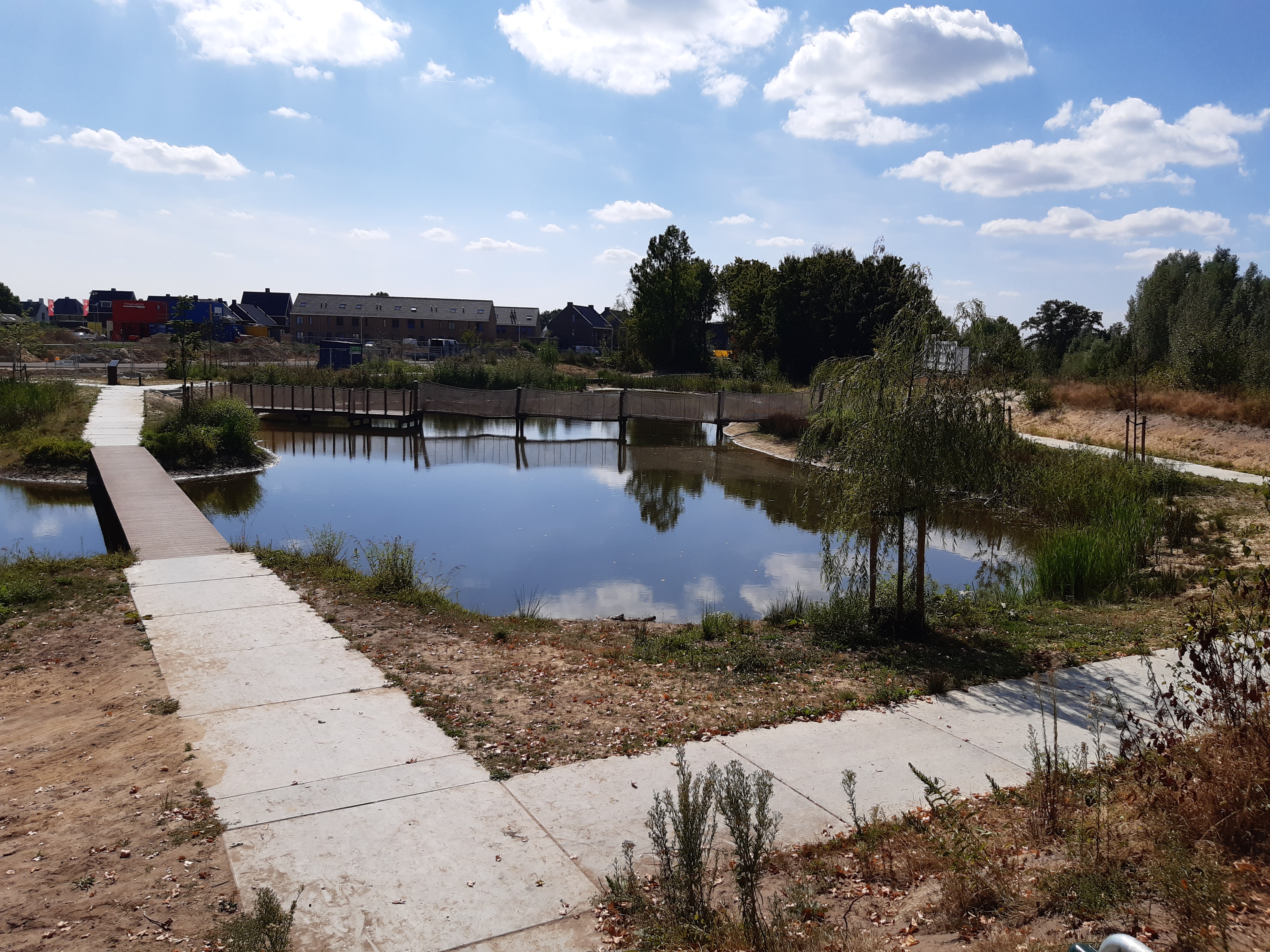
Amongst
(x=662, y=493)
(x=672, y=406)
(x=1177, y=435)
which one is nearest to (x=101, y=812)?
(x=662, y=493)

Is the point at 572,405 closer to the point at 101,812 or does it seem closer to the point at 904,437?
the point at 904,437

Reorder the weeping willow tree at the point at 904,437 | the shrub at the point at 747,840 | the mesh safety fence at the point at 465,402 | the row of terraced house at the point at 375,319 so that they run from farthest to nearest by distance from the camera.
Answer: the row of terraced house at the point at 375,319
the mesh safety fence at the point at 465,402
the weeping willow tree at the point at 904,437
the shrub at the point at 747,840

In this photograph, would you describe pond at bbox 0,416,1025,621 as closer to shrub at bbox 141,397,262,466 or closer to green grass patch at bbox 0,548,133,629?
shrub at bbox 141,397,262,466

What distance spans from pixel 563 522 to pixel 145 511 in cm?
770

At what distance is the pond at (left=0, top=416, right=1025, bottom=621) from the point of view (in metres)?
13.0

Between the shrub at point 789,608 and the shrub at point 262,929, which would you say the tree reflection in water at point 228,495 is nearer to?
the shrub at point 789,608

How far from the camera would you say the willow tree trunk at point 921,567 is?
9031 millimetres

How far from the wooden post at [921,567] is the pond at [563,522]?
2786mm

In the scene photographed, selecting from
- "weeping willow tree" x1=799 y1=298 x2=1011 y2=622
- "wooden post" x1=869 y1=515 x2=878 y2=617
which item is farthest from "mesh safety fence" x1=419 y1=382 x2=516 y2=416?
"weeping willow tree" x1=799 y1=298 x2=1011 y2=622

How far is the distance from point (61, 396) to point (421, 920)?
31157 mm

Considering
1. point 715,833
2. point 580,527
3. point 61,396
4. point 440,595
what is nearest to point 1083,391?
point 580,527

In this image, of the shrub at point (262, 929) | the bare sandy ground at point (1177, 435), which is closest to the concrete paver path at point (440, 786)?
the shrub at point (262, 929)

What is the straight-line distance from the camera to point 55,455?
21.2 m

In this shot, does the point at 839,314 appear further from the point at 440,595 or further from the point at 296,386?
the point at 440,595
